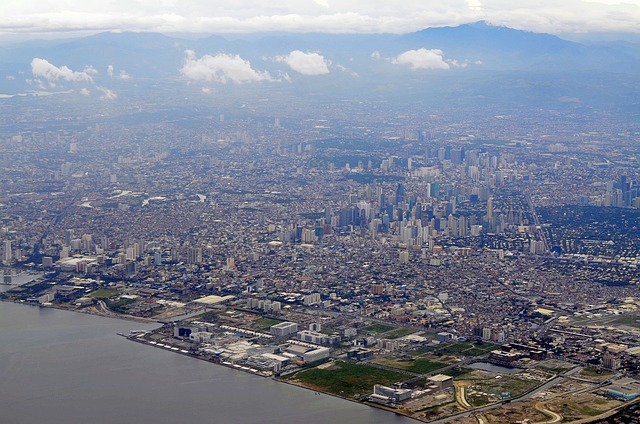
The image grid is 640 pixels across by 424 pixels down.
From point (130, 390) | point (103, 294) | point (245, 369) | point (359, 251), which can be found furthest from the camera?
point (359, 251)

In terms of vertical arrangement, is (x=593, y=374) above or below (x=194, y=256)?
above

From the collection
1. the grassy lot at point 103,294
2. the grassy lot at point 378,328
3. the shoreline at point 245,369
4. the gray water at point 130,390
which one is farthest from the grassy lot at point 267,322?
the grassy lot at point 103,294

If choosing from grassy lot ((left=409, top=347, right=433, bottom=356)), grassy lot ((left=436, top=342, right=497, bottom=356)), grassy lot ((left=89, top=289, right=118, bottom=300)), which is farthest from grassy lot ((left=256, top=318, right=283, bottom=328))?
grassy lot ((left=89, top=289, right=118, bottom=300))

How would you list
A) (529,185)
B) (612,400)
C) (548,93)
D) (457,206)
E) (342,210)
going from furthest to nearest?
(548,93), (529,185), (457,206), (342,210), (612,400)

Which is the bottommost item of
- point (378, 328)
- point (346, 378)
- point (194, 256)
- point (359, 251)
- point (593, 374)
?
point (359, 251)

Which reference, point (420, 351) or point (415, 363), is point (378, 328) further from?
point (415, 363)

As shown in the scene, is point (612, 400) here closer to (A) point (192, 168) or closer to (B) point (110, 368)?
(B) point (110, 368)

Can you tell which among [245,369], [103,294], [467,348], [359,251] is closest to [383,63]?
[359,251]

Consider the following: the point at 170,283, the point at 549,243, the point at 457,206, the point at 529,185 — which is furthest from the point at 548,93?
the point at 170,283
